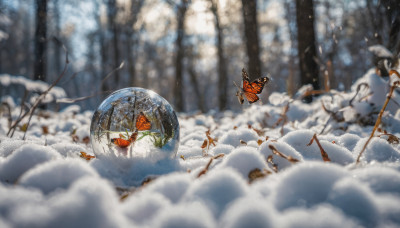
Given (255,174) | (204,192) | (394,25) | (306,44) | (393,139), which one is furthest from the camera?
(306,44)

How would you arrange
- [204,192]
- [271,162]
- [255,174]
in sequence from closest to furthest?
[204,192]
[255,174]
[271,162]

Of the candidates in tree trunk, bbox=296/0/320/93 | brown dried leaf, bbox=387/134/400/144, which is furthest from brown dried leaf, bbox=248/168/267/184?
tree trunk, bbox=296/0/320/93

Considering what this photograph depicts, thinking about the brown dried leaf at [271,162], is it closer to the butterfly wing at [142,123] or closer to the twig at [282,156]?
the twig at [282,156]

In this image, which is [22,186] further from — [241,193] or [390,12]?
[390,12]

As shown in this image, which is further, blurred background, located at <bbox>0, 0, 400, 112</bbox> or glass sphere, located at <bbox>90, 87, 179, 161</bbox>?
blurred background, located at <bbox>0, 0, 400, 112</bbox>

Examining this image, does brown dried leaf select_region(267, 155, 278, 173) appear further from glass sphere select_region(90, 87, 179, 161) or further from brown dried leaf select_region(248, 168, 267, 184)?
glass sphere select_region(90, 87, 179, 161)

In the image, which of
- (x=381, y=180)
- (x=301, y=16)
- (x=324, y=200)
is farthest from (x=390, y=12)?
(x=324, y=200)

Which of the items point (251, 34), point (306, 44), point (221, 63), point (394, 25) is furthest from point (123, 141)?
point (221, 63)

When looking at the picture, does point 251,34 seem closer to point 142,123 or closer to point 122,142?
point 142,123
